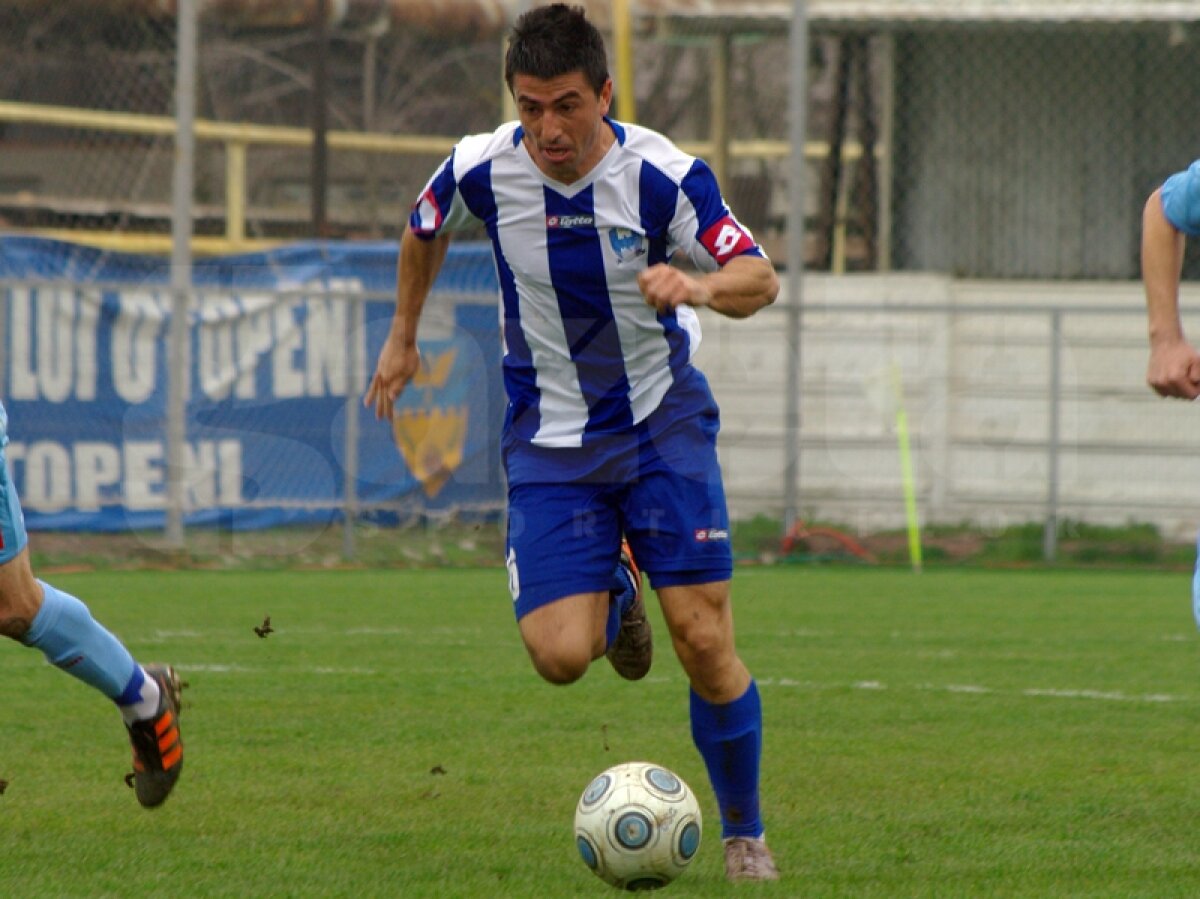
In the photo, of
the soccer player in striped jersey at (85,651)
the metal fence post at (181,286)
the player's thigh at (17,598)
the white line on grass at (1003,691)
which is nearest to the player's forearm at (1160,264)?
the soccer player in striped jersey at (85,651)

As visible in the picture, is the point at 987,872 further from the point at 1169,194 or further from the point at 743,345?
the point at 743,345

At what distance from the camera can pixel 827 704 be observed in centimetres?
730

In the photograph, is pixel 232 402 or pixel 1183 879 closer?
pixel 1183 879

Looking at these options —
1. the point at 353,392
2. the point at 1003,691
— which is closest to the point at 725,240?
the point at 1003,691

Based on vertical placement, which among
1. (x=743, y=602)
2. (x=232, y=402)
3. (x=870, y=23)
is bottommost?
(x=743, y=602)

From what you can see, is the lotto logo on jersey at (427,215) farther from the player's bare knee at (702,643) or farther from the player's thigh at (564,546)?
the player's bare knee at (702,643)

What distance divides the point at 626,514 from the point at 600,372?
0.38 m

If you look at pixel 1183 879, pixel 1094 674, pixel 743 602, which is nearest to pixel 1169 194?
pixel 1183 879

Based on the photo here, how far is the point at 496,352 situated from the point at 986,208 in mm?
5394

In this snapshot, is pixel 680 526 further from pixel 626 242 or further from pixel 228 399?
pixel 228 399

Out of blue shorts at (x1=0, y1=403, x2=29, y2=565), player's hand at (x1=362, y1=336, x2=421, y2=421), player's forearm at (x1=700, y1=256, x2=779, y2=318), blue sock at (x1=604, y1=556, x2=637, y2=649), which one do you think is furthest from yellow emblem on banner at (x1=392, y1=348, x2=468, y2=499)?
player's forearm at (x1=700, y1=256, x2=779, y2=318)

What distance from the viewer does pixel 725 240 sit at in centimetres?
471

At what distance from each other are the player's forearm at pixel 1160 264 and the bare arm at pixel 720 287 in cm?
86

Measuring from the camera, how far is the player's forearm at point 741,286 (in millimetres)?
4473
